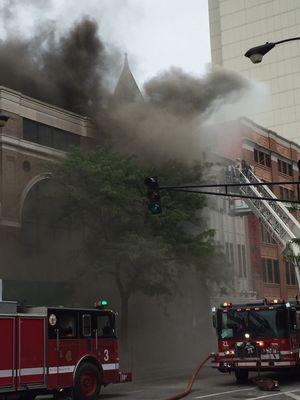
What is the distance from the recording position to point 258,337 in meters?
16.4

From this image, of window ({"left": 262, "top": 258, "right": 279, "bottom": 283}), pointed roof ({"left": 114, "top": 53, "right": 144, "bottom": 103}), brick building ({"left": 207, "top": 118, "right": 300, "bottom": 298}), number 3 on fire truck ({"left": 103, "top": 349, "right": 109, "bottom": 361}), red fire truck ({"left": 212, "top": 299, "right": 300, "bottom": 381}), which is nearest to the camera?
number 3 on fire truck ({"left": 103, "top": 349, "right": 109, "bottom": 361})

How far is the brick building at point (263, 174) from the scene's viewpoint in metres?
37.4

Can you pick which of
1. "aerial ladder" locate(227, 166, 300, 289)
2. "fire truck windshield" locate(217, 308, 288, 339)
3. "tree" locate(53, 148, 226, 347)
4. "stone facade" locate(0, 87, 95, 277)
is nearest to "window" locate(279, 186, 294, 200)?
"aerial ladder" locate(227, 166, 300, 289)

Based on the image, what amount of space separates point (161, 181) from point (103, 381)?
11227 mm

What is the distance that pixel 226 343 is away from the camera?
16.7 m

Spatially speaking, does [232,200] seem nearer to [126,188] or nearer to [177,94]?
[177,94]

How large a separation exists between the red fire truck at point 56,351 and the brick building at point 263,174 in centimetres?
2018

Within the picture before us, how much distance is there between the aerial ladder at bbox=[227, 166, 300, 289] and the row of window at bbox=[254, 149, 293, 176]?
6.41 metres

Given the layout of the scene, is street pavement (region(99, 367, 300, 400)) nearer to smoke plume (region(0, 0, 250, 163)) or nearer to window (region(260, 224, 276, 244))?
smoke plume (region(0, 0, 250, 163))

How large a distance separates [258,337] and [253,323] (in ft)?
1.32

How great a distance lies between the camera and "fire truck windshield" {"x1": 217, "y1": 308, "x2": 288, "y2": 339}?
1634cm

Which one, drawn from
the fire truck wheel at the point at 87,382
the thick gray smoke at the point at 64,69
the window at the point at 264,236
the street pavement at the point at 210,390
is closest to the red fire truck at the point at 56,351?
the fire truck wheel at the point at 87,382

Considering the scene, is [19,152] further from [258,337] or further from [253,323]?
[258,337]

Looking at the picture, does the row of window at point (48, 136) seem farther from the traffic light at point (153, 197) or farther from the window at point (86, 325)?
the window at point (86, 325)
